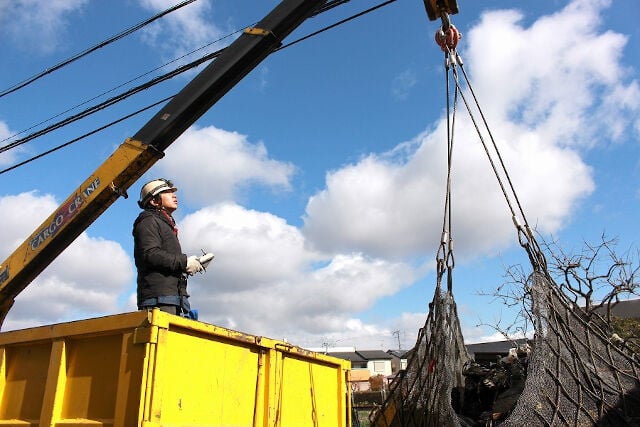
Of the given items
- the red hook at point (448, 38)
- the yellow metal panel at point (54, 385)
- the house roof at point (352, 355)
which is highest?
the house roof at point (352, 355)

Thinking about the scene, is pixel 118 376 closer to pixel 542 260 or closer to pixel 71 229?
pixel 71 229

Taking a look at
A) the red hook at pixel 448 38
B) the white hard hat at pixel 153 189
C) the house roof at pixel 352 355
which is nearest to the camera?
the white hard hat at pixel 153 189

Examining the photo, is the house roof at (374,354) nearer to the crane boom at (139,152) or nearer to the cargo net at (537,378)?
the cargo net at (537,378)

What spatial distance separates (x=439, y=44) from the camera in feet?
21.3

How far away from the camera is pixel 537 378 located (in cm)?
555

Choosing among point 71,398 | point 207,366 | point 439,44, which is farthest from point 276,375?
point 439,44

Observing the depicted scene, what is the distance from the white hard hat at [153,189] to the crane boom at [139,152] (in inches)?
17.6

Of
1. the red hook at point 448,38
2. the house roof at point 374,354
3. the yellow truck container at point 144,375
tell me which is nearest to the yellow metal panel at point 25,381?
the yellow truck container at point 144,375

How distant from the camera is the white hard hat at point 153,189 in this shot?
4.52m

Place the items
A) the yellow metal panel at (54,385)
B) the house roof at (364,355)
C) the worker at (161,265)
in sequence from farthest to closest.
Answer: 1. the house roof at (364,355)
2. the worker at (161,265)
3. the yellow metal panel at (54,385)

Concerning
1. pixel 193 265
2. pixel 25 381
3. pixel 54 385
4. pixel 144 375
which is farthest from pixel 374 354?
pixel 144 375

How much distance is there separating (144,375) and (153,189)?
2.04 meters

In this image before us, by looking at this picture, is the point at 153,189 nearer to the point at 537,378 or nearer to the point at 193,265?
the point at 193,265

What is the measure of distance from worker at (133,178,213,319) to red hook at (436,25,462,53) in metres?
4.05
